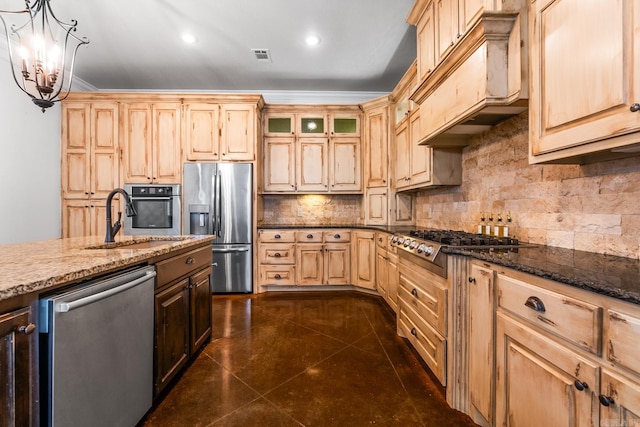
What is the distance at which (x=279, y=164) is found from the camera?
4477 millimetres

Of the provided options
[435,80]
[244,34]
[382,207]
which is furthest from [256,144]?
[435,80]

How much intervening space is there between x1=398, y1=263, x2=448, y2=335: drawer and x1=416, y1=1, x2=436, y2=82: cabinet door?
5.05 ft

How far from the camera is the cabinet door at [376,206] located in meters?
4.10

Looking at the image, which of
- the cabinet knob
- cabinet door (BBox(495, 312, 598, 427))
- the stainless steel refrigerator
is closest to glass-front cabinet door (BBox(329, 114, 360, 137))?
the stainless steel refrigerator

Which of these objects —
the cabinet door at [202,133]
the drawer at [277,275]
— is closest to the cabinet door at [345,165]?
the drawer at [277,275]

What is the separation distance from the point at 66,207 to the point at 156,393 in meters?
3.74

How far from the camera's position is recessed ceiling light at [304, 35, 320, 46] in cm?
325

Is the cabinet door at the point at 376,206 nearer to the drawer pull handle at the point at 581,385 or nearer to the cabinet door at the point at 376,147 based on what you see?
the cabinet door at the point at 376,147

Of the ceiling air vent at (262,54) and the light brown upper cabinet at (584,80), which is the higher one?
the ceiling air vent at (262,54)

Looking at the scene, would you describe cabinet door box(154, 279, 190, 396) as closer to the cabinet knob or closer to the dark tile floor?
the dark tile floor

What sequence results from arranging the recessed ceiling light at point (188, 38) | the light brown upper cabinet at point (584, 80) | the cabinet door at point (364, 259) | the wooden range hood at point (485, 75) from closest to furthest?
the light brown upper cabinet at point (584, 80) → the wooden range hood at point (485, 75) → the recessed ceiling light at point (188, 38) → the cabinet door at point (364, 259)

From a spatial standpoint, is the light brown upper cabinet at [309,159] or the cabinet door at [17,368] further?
the light brown upper cabinet at [309,159]

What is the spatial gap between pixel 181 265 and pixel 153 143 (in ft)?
→ 9.52

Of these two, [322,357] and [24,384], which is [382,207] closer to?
[322,357]
